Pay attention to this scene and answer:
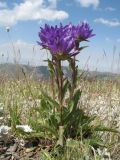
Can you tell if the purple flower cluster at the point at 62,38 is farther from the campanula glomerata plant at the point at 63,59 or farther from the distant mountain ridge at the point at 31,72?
the distant mountain ridge at the point at 31,72

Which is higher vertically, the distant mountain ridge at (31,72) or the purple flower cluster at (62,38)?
the purple flower cluster at (62,38)

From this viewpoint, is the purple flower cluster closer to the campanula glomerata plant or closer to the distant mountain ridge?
the campanula glomerata plant

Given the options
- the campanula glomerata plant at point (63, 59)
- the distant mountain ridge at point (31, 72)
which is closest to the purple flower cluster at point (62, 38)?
the campanula glomerata plant at point (63, 59)

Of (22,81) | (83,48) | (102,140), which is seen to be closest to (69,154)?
(102,140)

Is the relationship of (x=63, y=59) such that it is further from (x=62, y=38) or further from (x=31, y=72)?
(x=31, y=72)

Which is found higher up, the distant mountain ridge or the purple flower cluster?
the purple flower cluster

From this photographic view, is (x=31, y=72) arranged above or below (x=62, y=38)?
below

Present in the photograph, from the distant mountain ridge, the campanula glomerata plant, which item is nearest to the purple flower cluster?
the campanula glomerata plant

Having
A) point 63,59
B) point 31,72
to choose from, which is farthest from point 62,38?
point 31,72
